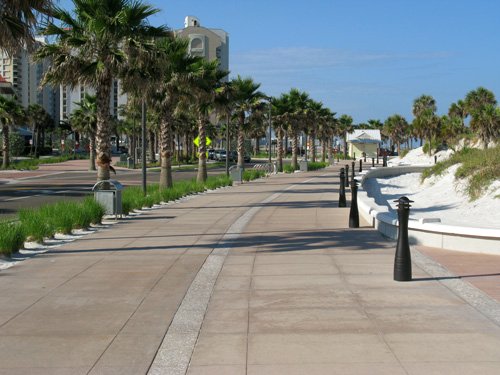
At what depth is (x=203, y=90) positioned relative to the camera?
102ft

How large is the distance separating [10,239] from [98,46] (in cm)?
1008

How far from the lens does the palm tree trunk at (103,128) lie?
20281mm

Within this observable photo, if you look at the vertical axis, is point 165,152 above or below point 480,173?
above

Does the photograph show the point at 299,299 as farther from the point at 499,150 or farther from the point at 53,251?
the point at 499,150

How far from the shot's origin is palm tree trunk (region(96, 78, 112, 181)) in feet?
66.5

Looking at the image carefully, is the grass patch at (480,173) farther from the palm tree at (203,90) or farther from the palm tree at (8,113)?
the palm tree at (8,113)

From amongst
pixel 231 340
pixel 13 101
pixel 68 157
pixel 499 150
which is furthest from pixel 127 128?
pixel 231 340

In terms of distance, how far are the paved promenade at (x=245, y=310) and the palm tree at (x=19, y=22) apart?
385 centimetres

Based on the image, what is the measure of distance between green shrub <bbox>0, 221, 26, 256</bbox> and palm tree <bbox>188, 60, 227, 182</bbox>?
17867 mm

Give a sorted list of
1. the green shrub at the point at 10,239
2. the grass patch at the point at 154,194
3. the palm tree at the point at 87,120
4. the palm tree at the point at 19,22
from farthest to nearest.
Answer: the palm tree at the point at 87,120, the grass patch at the point at 154,194, the palm tree at the point at 19,22, the green shrub at the point at 10,239

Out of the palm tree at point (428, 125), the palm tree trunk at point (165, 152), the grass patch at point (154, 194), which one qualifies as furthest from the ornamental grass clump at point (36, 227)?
the palm tree at point (428, 125)

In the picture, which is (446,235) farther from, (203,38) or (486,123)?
(203,38)

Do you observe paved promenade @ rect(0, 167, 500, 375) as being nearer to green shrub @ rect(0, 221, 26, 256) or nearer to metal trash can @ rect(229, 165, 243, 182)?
green shrub @ rect(0, 221, 26, 256)

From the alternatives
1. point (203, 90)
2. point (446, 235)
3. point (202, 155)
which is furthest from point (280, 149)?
point (446, 235)
